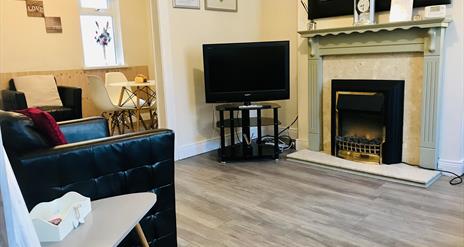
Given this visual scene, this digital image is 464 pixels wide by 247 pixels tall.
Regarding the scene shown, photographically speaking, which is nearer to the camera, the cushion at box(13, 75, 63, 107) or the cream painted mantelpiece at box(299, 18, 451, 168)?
the cream painted mantelpiece at box(299, 18, 451, 168)

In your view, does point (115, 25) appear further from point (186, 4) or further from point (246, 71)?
point (246, 71)

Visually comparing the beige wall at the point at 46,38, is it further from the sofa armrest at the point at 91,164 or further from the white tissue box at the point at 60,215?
the white tissue box at the point at 60,215

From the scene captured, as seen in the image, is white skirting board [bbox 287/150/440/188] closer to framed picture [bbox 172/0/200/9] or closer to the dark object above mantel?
the dark object above mantel

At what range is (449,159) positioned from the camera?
337 centimetres

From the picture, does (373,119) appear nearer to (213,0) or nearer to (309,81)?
(309,81)

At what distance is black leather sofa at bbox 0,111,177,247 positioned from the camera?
1.65 m

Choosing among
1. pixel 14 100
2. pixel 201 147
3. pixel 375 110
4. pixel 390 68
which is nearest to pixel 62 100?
pixel 14 100

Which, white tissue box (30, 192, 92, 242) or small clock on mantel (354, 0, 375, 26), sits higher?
small clock on mantel (354, 0, 375, 26)

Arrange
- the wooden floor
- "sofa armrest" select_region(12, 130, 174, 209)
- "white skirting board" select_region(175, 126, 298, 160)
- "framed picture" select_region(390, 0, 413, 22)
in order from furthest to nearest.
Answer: "white skirting board" select_region(175, 126, 298, 160) → "framed picture" select_region(390, 0, 413, 22) → the wooden floor → "sofa armrest" select_region(12, 130, 174, 209)

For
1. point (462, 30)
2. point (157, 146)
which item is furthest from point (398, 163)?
point (157, 146)

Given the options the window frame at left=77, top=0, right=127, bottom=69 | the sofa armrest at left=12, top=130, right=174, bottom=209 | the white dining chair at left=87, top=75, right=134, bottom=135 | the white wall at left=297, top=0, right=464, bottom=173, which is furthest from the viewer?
the window frame at left=77, top=0, right=127, bottom=69

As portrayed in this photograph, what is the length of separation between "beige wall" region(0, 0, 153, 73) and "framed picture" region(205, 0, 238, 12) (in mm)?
2476

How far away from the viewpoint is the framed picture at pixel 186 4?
3.97 meters

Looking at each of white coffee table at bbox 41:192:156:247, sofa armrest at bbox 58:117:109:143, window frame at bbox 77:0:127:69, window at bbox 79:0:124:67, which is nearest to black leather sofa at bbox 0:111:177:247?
white coffee table at bbox 41:192:156:247
